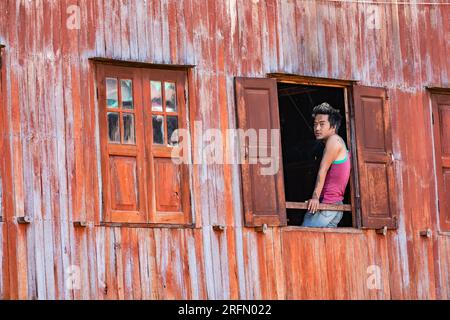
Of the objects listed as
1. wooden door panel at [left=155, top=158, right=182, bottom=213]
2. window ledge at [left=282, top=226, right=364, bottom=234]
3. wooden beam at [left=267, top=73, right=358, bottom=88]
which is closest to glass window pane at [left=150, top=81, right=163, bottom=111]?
wooden door panel at [left=155, top=158, right=182, bottom=213]

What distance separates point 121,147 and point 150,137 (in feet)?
1.27

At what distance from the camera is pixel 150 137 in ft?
55.8

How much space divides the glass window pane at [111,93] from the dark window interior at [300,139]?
3946 mm

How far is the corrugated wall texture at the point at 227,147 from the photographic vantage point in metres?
16.2

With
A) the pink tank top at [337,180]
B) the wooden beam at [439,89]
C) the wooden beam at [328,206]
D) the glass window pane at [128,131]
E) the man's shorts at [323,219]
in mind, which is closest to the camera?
the glass window pane at [128,131]

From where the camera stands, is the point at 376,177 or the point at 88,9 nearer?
the point at 88,9

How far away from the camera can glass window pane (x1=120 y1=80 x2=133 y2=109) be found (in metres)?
16.9

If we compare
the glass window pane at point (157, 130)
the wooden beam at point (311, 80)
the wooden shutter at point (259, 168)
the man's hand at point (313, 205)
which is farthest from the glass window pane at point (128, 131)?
the man's hand at point (313, 205)

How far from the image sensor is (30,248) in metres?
16.0

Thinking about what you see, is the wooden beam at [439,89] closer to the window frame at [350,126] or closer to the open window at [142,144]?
the window frame at [350,126]

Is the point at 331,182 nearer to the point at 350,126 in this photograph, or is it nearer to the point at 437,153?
the point at 350,126
